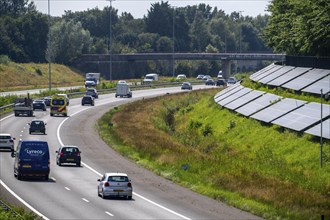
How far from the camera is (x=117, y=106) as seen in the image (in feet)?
471

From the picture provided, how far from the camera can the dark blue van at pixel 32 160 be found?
64.2m

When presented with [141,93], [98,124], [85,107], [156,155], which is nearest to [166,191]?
[156,155]

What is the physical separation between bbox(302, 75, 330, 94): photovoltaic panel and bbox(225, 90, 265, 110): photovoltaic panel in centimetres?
1001

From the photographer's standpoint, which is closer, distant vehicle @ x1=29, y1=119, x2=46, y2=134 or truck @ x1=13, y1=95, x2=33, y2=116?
distant vehicle @ x1=29, y1=119, x2=46, y2=134

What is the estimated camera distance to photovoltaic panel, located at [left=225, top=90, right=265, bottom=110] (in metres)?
102

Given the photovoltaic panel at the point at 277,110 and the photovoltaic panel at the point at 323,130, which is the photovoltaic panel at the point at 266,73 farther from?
the photovoltaic panel at the point at 323,130

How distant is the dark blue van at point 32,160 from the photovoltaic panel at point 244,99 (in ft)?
130

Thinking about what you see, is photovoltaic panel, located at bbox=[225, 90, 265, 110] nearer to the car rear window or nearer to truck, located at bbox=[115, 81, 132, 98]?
the car rear window

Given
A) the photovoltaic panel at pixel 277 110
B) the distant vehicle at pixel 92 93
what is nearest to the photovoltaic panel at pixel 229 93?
the photovoltaic panel at pixel 277 110

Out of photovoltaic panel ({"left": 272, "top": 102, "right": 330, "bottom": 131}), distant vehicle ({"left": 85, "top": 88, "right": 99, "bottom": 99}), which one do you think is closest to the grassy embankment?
photovoltaic panel ({"left": 272, "top": 102, "right": 330, "bottom": 131})

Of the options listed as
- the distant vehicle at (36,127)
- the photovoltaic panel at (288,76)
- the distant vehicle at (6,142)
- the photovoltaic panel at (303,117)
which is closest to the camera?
the photovoltaic panel at (303,117)

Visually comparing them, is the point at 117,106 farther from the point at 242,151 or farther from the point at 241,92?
the point at 242,151

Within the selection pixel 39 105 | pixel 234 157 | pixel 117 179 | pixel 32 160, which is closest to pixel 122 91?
pixel 39 105

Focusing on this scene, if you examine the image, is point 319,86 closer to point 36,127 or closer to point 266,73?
point 266,73
